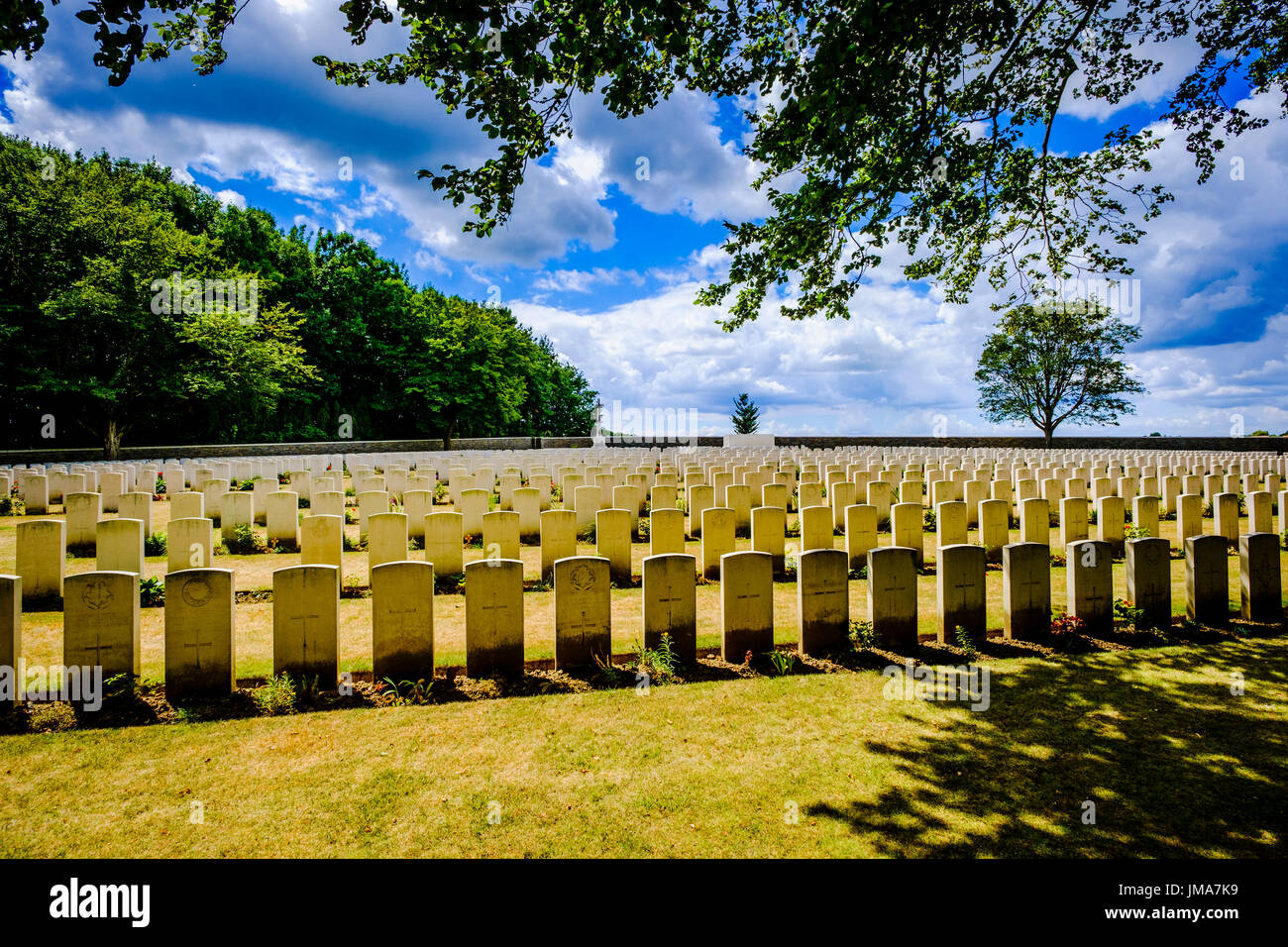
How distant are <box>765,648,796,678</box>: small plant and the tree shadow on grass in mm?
1180

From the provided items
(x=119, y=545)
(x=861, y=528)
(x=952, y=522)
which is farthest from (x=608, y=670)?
(x=119, y=545)

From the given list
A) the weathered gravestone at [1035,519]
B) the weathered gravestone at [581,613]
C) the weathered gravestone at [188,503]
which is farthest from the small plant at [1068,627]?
the weathered gravestone at [188,503]

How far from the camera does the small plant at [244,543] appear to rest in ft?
29.3

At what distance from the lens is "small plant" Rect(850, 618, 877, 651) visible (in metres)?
5.10

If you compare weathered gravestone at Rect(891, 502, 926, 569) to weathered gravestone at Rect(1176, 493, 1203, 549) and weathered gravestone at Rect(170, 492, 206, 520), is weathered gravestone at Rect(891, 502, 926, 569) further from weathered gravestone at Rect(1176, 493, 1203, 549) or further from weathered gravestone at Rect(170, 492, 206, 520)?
weathered gravestone at Rect(170, 492, 206, 520)

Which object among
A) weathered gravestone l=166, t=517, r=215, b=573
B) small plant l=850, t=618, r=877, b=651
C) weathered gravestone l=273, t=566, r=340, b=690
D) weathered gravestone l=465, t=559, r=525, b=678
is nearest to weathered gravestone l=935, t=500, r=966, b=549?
small plant l=850, t=618, r=877, b=651

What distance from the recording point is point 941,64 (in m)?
6.25

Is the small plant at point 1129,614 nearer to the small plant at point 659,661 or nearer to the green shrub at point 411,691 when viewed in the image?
the small plant at point 659,661

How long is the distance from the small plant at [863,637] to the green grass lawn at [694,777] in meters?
0.77

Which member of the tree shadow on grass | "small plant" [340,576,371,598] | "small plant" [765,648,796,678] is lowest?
the tree shadow on grass

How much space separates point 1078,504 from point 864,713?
22.8 ft

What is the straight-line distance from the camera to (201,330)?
24562 mm
